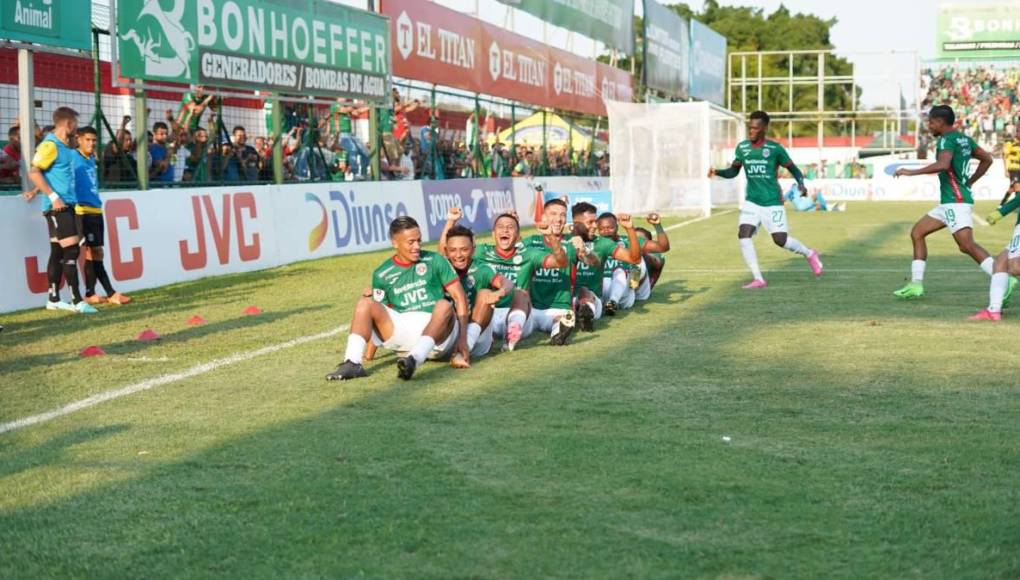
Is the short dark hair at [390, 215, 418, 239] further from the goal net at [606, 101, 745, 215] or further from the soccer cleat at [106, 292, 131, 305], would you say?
the goal net at [606, 101, 745, 215]

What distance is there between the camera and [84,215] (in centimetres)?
1323

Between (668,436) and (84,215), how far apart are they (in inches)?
342

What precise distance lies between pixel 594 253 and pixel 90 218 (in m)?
5.60

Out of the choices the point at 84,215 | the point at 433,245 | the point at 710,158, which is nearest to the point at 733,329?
the point at 84,215

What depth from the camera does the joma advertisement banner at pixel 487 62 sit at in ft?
80.7

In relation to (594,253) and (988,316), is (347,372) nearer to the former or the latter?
(594,253)

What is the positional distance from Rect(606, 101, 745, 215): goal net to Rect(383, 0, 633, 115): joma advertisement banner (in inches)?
86.9

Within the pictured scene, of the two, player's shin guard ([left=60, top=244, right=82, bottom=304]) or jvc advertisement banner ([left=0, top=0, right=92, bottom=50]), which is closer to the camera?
player's shin guard ([left=60, top=244, right=82, bottom=304])

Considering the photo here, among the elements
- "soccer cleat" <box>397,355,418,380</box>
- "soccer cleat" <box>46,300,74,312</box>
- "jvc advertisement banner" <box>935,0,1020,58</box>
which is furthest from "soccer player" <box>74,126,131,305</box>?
"jvc advertisement banner" <box>935,0,1020,58</box>

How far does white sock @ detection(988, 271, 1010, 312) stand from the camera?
1125 centimetres

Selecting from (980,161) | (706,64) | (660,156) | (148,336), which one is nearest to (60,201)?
(148,336)

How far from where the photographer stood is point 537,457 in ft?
19.6

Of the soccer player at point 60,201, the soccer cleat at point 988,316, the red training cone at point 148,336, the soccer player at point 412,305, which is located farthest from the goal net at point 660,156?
the soccer player at point 412,305

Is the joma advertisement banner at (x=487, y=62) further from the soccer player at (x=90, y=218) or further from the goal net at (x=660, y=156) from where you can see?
the soccer player at (x=90, y=218)
